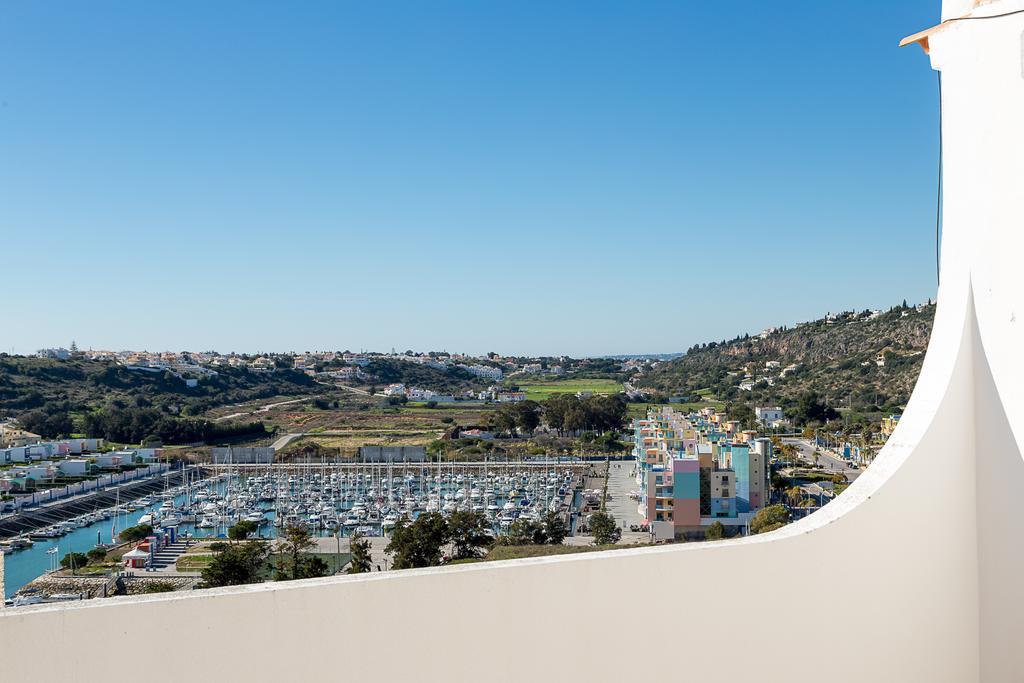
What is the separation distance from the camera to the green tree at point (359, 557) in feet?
45.2

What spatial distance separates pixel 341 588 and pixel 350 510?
25149mm

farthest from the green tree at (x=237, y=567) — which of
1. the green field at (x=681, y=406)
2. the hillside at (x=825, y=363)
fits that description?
the green field at (x=681, y=406)

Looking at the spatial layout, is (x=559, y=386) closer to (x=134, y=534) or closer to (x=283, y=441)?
(x=283, y=441)

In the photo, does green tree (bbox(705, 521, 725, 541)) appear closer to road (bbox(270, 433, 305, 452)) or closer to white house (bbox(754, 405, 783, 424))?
white house (bbox(754, 405, 783, 424))

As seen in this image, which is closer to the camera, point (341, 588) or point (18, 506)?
point (341, 588)

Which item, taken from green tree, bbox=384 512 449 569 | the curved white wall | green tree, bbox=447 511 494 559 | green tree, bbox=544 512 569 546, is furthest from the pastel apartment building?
the curved white wall

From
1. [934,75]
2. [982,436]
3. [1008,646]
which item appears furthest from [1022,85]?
[1008,646]

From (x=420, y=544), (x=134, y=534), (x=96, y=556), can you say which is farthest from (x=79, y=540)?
(x=420, y=544)

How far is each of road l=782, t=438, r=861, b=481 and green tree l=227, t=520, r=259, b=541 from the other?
16460 millimetres

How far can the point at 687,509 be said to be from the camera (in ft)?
64.5

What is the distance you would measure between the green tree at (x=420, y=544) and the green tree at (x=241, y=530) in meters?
5.99

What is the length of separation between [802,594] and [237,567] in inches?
599

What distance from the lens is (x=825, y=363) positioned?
3219cm

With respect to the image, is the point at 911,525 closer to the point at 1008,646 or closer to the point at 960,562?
the point at 960,562
